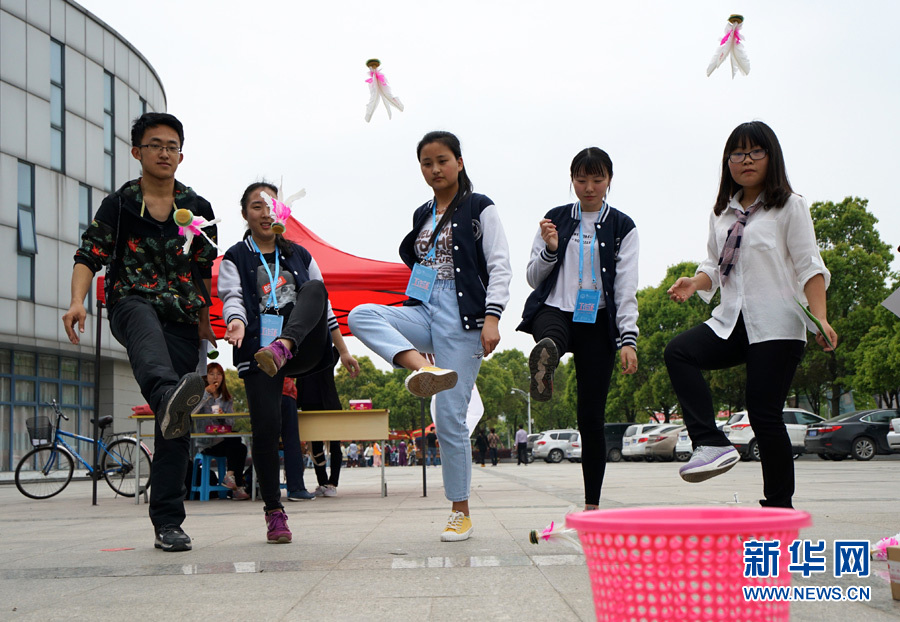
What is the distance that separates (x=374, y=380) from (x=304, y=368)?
77.7 meters

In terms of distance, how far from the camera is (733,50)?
16.0ft

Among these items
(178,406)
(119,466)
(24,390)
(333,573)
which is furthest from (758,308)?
(24,390)

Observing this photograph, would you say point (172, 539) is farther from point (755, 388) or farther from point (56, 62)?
point (56, 62)

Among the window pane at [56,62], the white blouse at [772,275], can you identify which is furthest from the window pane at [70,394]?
the white blouse at [772,275]

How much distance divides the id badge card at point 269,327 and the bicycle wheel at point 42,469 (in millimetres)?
8207

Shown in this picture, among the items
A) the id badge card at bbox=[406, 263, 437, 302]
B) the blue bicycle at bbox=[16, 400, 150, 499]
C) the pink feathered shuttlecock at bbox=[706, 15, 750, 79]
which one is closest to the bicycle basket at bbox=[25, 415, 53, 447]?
the blue bicycle at bbox=[16, 400, 150, 499]

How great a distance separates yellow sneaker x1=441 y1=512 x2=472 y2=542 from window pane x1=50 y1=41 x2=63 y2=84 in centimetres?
2889

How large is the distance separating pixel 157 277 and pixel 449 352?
5.14 ft

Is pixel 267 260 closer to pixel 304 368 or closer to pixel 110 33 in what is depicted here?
pixel 304 368

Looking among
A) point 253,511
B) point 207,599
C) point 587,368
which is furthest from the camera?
point 253,511

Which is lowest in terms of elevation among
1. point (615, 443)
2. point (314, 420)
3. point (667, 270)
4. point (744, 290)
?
point (615, 443)

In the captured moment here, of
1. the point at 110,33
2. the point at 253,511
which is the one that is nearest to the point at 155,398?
the point at 253,511

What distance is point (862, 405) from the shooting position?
3634 centimetres

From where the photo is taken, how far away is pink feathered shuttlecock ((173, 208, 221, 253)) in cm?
437
